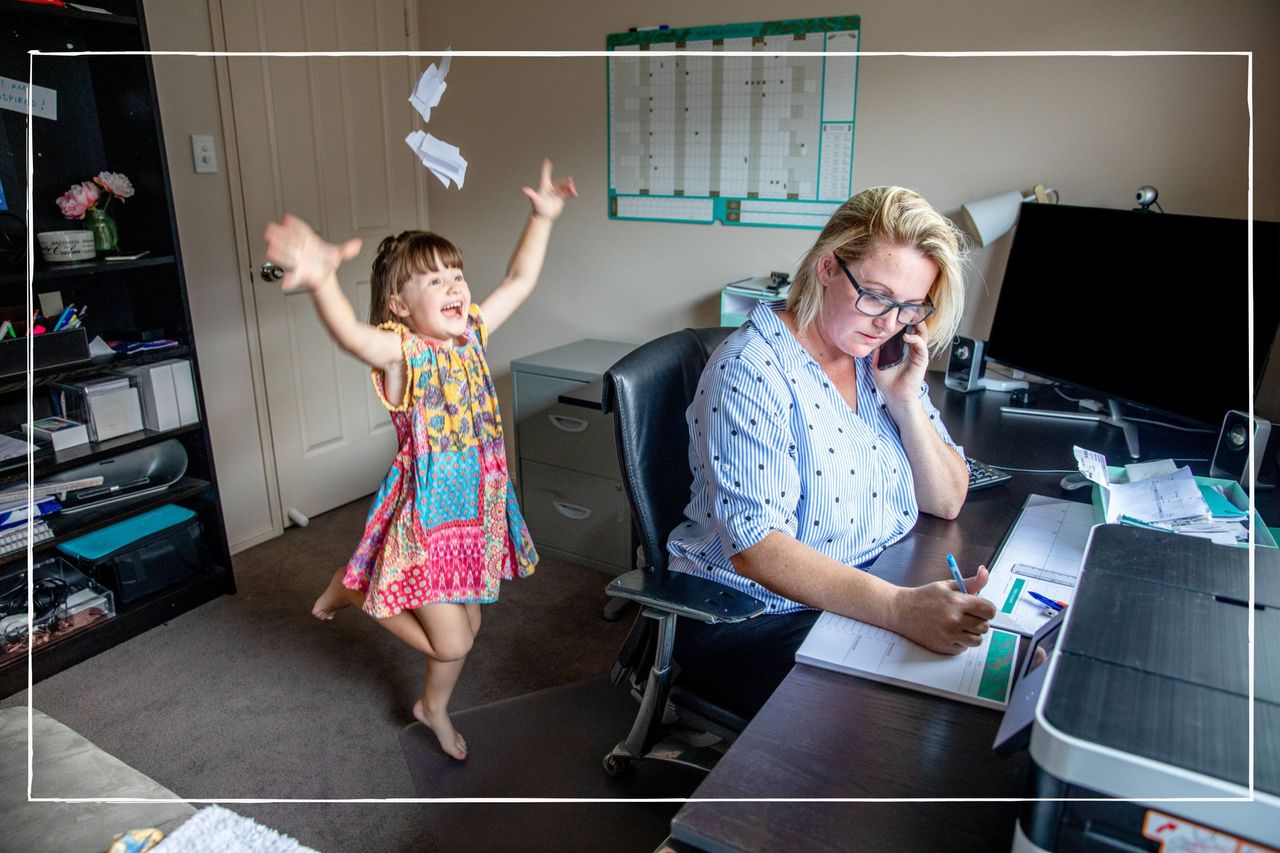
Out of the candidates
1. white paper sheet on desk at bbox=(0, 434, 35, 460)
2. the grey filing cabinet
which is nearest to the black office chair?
the grey filing cabinet

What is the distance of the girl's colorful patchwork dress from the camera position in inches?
58.9

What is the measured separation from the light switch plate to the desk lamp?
212 cm

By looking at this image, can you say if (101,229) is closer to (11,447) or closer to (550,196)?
(11,447)

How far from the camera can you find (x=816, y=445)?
126 cm

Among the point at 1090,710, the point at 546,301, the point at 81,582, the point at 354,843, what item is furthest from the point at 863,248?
the point at 81,582

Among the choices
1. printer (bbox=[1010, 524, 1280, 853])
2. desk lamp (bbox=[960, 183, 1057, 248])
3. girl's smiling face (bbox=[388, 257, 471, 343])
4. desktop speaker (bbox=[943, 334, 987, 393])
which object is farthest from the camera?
desktop speaker (bbox=[943, 334, 987, 393])

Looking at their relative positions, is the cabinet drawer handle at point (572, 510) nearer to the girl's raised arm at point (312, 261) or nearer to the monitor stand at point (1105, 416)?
the monitor stand at point (1105, 416)

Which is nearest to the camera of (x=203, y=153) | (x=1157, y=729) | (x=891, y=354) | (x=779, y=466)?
(x=1157, y=729)

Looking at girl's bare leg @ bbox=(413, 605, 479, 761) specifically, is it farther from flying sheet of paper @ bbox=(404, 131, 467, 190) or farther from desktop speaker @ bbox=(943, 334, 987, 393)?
desktop speaker @ bbox=(943, 334, 987, 393)

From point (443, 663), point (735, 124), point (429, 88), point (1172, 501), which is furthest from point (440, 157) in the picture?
point (735, 124)

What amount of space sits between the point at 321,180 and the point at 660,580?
7.02ft

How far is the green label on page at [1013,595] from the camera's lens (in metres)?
1.07

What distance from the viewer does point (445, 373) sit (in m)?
1.48

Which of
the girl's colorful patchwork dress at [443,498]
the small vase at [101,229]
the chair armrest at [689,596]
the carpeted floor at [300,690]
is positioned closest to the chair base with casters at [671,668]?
the chair armrest at [689,596]
